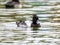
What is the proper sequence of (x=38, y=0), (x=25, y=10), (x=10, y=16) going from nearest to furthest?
(x=10, y=16), (x=25, y=10), (x=38, y=0)

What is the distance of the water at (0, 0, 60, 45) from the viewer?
52.4ft

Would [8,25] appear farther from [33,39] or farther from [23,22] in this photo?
[33,39]

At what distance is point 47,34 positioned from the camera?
17000 millimetres

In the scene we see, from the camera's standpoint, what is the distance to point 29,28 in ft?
58.8

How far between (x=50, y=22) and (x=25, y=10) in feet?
11.5

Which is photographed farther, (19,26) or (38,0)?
(38,0)

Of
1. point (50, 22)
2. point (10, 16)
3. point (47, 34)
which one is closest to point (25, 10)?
point (10, 16)

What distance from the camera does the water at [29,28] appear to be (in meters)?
16.0

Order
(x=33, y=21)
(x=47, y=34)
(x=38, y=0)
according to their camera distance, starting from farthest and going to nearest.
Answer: (x=38, y=0), (x=33, y=21), (x=47, y=34)

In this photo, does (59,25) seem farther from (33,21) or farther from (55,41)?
(55,41)

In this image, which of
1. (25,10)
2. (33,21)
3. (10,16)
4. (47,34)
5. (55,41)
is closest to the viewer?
(55,41)

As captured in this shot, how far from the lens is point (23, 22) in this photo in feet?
59.8

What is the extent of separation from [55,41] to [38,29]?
78.2 inches

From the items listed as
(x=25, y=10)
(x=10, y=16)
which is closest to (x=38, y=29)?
(x=10, y=16)
